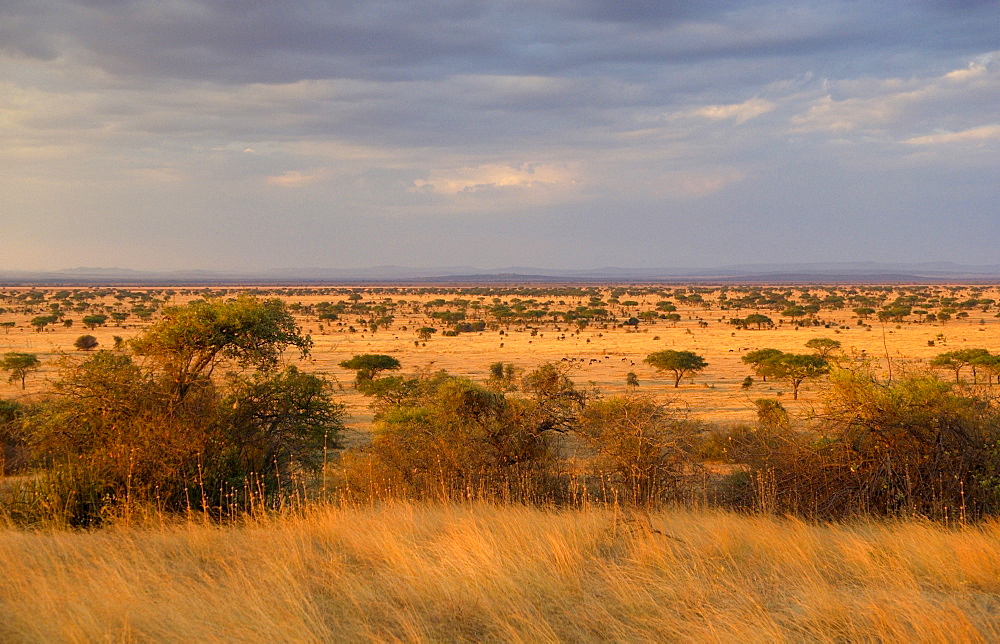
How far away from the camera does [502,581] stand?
557 cm

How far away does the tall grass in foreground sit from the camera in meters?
4.79

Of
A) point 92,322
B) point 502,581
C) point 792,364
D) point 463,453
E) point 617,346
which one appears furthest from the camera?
point 92,322

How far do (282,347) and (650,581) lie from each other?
894 cm

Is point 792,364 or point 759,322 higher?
point 792,364

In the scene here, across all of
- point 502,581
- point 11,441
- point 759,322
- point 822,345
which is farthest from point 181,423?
point 759,322

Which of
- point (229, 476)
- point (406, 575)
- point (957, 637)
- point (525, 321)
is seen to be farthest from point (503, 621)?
point (525, 321)

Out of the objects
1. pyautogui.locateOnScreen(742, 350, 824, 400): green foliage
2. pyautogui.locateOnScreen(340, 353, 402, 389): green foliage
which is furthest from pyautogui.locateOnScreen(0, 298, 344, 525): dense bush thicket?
pyautogui.locateOnScreen(742, 350, 824, 400): green foliage

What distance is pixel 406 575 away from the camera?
579 cm

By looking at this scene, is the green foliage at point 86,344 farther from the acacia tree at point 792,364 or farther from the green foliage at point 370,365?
the acacia tree at point 792,364

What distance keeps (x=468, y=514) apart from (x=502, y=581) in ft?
8.82

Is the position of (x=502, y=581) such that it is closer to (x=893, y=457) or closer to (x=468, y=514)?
(x=468, y=514)

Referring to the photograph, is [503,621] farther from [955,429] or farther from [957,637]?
[955,429]

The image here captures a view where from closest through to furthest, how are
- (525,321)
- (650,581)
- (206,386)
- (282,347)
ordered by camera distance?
1. (650,581)
2. (206,386)
3. (282,347)
4. (525,321)

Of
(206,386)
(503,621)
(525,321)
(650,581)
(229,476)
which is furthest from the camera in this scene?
(525,321)
